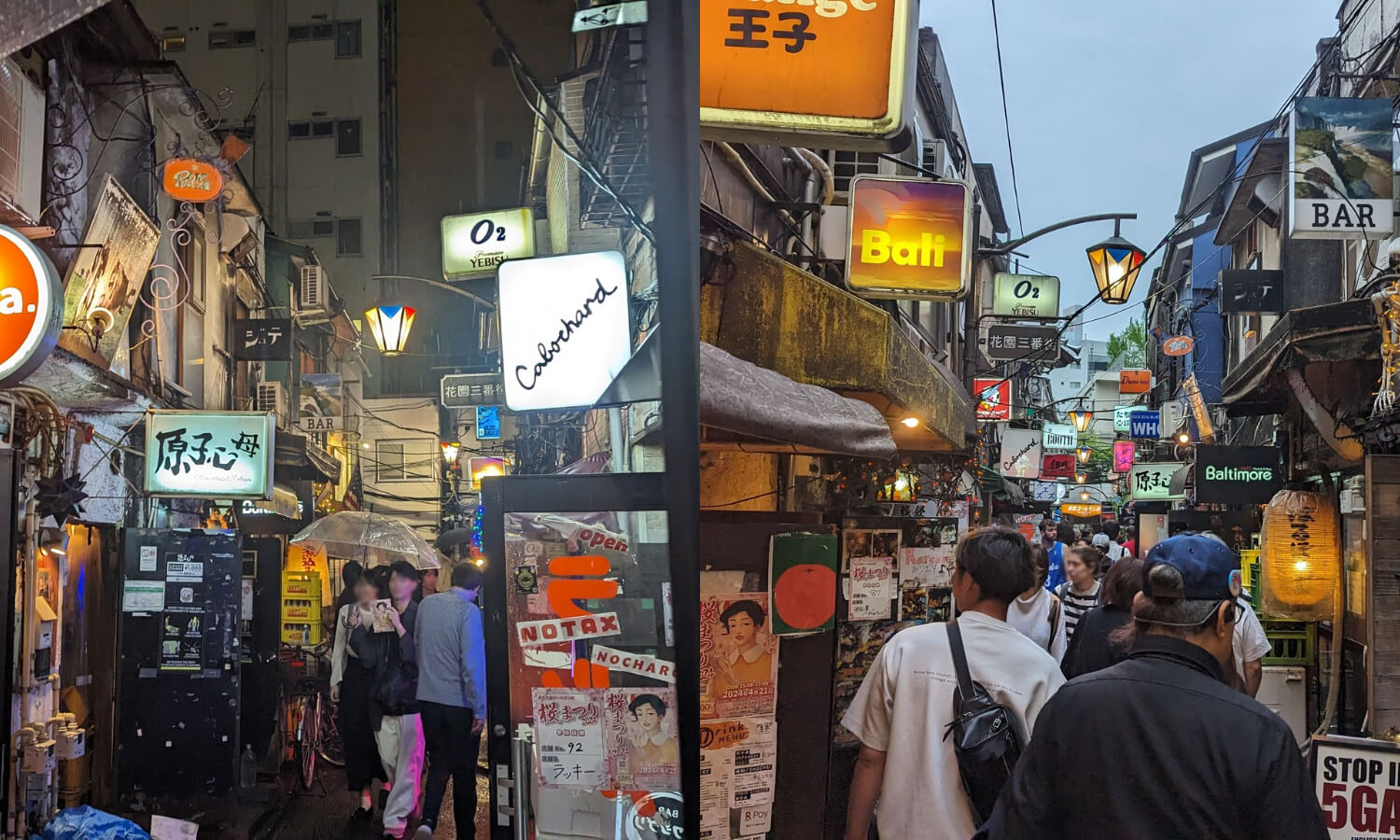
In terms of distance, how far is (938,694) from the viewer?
4.32 metres

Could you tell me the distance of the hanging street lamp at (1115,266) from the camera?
60.7 ft

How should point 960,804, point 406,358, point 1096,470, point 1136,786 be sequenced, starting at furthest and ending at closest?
point 1096,470, point 406,358, point 960,804, point 1136,786

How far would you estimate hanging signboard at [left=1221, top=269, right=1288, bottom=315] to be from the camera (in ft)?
62.9

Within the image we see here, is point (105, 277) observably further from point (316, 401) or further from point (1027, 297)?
point (1027, 297)

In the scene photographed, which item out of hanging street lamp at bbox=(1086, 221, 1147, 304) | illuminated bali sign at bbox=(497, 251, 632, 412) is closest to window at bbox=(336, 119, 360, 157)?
hanging street lamp at bbox=(1086, 221, 1147, 304)

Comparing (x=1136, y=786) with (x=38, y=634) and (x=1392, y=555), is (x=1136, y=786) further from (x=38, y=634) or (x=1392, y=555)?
(x=38, y=634)

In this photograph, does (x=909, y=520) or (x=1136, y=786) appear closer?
(x=1136, y=786)

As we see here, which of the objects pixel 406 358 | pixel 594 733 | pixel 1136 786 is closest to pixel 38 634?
pixel 594 733

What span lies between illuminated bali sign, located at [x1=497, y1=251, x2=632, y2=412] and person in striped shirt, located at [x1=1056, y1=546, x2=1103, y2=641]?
4318 mm

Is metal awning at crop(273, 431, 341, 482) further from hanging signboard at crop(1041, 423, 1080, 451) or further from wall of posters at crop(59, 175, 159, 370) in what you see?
hanging signboard at crop(1041, 423, 1080, 451)

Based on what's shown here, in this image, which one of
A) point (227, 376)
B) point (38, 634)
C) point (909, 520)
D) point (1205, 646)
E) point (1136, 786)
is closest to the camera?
point (1136, 786)

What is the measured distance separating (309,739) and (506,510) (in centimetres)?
801

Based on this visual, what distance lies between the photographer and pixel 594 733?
5.23 meters

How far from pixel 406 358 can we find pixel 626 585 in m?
30.5
